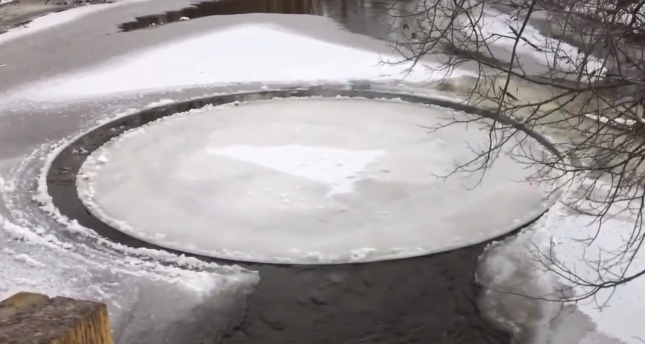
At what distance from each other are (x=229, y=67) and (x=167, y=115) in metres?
2.18

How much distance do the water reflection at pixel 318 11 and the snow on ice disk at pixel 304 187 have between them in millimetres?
4973

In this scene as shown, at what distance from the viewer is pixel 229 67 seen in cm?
895

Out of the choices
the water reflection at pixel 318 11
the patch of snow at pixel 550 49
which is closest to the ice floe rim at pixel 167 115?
the patch of snow at pixel 550 49

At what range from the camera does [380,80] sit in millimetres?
8258

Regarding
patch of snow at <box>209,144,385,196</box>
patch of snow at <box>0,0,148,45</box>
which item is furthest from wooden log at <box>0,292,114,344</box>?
patch of snow at <box>0,0,148,45</box>

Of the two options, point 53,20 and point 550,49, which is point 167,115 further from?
point 53,20

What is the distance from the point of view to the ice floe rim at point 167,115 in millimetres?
4254

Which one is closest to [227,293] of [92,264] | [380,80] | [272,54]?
[92,264]

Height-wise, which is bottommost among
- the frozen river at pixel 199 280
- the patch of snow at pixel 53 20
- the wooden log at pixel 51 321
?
the frozen river at pixel 199 280

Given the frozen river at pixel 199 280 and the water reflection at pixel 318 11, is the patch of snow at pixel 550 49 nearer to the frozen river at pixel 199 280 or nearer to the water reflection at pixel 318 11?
the frozen river at pixel 199 280

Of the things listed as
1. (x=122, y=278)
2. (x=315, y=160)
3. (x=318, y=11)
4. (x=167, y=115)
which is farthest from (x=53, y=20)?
(x=122, y=278)

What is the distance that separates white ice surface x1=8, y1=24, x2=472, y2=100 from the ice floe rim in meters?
0.53

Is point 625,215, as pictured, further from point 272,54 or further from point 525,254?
point 272,54

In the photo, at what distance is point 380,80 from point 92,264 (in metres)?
4.98
